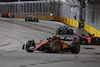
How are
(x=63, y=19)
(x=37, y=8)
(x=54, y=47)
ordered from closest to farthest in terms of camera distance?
(x=54, y=47), (x=63, y=19), (x=37, y=8)

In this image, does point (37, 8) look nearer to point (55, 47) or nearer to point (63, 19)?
point (63, 19)

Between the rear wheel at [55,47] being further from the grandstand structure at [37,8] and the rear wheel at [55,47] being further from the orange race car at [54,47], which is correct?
the grandstand structure at [37,8]

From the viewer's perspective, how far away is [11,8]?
61531mm

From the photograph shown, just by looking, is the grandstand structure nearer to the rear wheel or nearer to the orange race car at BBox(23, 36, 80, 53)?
the orange race car at BBox(23, 36, 80, 53)

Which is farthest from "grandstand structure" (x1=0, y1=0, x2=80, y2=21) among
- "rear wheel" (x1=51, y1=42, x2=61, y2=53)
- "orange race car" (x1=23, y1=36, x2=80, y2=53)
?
"rear wheel" (x1=51, y1=42, x2=61, y2=53)

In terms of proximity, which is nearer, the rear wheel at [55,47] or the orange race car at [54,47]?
the rear wheel at [55,47]

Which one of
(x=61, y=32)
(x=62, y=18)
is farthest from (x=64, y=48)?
(x=62, y=18)

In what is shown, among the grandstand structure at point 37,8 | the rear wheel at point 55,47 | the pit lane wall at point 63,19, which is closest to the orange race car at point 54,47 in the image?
the rear wheel at point 55,47

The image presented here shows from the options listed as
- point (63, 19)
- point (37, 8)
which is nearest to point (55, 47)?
point (63, 19)

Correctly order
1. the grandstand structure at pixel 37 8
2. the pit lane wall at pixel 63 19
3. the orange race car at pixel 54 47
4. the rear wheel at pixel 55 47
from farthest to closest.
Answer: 1. the grandstand structure at pixel 37 8
2. the pit lane wall at pixel 63 19
3. the orange race car at pixel 54 47
4. the rear wheel at pixel 55 47

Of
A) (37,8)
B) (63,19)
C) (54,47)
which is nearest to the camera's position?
(54,47)

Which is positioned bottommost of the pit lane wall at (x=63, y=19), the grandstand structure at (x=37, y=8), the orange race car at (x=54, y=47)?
the orange race car at (x=54, y=47)

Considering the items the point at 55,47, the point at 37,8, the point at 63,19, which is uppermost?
the point at 37,8

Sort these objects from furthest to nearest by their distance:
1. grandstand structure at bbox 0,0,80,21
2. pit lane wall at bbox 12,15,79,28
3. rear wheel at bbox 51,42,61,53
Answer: grandstand structure at bbox 0,0,80,21 < pit lane wall at bbox 12,15,79,28 < rear wheel at bbox 51,42,61,53
